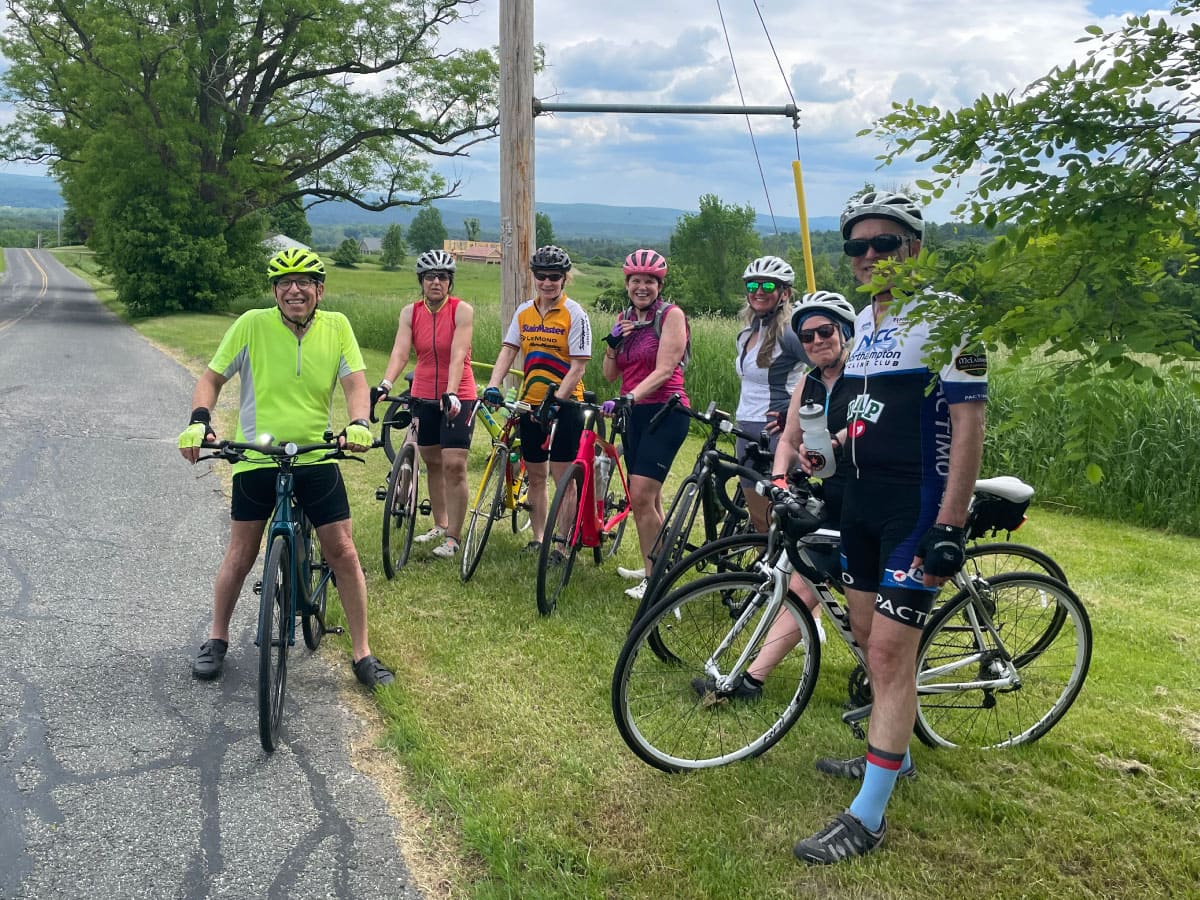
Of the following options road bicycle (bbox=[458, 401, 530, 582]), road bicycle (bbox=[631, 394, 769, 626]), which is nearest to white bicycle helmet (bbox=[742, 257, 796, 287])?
road bicycle (bbox=[631, 394, 769, 626])

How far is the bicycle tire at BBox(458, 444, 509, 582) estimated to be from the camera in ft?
20.8

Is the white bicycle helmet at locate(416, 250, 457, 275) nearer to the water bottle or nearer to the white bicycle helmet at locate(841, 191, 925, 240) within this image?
the water bottle

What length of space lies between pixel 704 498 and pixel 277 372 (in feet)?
9.12

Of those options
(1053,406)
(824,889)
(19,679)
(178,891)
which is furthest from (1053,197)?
(19,679)

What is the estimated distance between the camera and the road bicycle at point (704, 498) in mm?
5016

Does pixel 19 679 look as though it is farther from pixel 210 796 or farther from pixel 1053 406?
pixel 1053 406

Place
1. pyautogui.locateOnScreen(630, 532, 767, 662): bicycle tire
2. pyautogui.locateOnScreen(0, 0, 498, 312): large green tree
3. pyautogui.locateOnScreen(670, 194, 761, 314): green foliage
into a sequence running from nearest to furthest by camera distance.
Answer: pyautogui.locateOnScreen(630, 532, 767, 662): bicycle tire
pyautogui.locateOnScreen(0, 0, 498, 312): large green tree
pyautogui.locateOnScreen(670, 194, 761, 314): green foliage

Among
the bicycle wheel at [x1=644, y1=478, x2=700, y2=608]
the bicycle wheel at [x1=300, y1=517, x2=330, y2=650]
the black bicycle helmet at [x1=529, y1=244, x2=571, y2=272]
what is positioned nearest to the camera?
the bicycle wheel at [x1=300, y1=517, x2=330, y2=650]

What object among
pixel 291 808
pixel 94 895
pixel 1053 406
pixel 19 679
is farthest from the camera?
pixel 19 679

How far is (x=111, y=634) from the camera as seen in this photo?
5246mm

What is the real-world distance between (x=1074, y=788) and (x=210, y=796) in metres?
3.44

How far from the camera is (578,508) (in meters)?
6.05

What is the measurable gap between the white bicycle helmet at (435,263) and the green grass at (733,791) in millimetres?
2407

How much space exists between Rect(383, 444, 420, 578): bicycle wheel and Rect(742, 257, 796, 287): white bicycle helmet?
2.65 meters
